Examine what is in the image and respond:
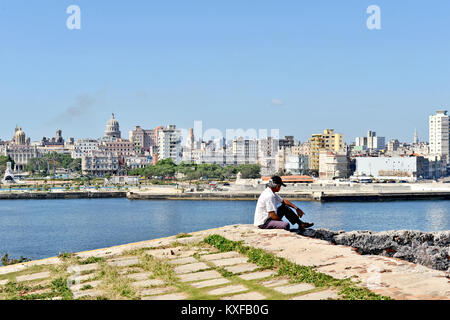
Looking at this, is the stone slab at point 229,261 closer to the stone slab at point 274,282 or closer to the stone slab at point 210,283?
the stone slab at point 210,283

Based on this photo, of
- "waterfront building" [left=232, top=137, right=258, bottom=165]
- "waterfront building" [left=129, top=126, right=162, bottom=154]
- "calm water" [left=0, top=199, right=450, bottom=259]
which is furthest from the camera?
"waterfront building" [left=129, top=126, right=162, bottom=154]

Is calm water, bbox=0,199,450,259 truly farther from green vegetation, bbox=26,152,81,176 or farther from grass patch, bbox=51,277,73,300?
green vegetation, bbox=26,152,81,176

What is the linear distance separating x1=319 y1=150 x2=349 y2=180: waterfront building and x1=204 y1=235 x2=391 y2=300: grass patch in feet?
273

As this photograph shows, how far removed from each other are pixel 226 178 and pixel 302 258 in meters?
84.8

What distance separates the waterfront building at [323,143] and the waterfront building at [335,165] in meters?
7.50

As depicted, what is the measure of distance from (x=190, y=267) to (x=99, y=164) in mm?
110473

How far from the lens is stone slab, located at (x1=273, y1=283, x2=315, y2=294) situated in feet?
17.5

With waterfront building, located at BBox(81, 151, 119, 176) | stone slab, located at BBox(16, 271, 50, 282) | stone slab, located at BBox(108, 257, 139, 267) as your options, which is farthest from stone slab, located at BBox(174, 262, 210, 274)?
waterfront building, located at BBox(81, 151, 119, 176)

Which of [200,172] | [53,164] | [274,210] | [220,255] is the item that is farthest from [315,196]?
[53,164]

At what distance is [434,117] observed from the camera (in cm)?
12750

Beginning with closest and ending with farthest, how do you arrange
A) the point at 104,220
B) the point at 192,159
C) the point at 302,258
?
the point at 302,258 < the point at 104,220 < the point at 192,159

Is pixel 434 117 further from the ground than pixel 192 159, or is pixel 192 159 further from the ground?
pixel 434 117
